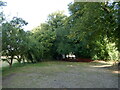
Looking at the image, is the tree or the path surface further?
the tree

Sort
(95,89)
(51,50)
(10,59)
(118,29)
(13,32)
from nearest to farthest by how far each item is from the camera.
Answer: (95,89)
(118,29)
(13,32)
(10,59)
(51,50)

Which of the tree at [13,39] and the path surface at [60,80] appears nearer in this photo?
the path surface at [60,80]

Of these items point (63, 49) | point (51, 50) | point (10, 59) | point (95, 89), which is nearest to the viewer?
point (95, 89)

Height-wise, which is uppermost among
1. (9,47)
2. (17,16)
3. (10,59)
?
(17,16)

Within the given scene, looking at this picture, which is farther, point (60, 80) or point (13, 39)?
point (13, 39)

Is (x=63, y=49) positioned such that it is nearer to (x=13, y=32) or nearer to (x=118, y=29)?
(x=13, y=32)

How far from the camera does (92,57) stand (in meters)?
18.8

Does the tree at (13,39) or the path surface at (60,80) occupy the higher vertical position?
the tree at (13,39)

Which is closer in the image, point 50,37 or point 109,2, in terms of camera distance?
point 109,2

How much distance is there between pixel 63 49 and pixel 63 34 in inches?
78.8

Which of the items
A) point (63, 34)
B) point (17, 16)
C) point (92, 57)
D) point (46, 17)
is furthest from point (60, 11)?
point (17, 16)

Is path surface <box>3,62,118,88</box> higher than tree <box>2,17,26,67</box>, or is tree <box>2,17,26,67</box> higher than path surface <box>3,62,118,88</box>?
tree <box>2,17,26,67</box>

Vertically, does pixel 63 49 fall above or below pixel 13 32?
below

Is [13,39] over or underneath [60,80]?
over
